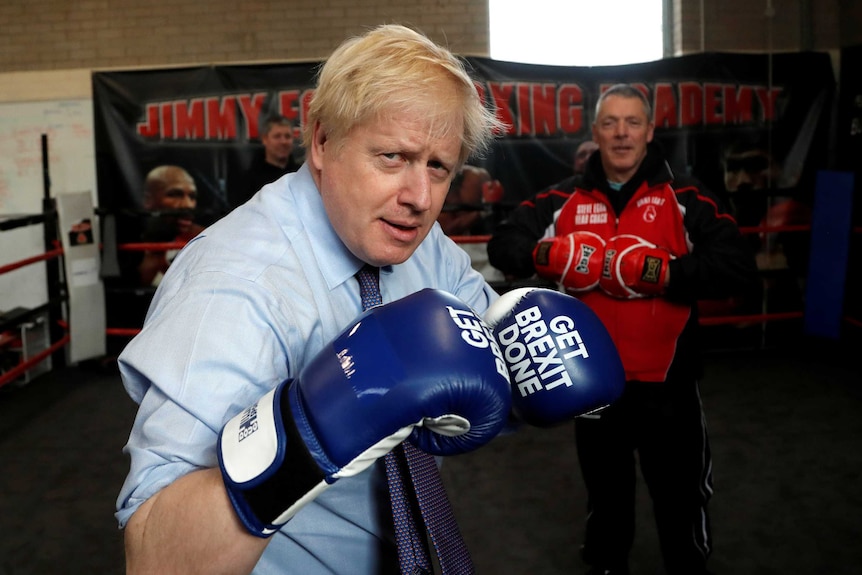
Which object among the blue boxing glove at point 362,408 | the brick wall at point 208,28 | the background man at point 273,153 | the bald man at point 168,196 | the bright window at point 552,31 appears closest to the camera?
the blue boxing glove at point 362,408

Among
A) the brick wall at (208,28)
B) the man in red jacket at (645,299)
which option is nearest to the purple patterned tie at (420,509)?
the man in red jacket at (645,299)

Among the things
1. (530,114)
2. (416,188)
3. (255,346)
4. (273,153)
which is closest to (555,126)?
(530,114)

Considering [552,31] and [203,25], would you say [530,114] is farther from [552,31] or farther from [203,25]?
[203,25]

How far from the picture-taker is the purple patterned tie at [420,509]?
1.06 m

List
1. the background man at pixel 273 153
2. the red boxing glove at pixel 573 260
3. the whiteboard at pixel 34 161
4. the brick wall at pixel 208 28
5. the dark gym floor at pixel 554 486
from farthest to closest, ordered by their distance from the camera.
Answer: the brick wall at pixel 208 28, the whiteboard at pixel 34 161, the background man at pixel 273 153, the dark gym floor at pixel 554 486, the red boxing glove at pixel 573 260

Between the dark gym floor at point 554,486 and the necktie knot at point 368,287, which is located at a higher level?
the necktie knot at point 368,287

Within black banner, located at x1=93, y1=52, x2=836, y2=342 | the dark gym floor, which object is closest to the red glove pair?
the dark gym floor

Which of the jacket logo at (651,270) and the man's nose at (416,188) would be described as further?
the jacket logo at (651,270)

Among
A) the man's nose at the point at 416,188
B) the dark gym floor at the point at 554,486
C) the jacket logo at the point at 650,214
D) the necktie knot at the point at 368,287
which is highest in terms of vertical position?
the man's nose at the point at 416,188

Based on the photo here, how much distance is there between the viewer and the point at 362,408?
84 centimetres

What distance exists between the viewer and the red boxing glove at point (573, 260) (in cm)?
245

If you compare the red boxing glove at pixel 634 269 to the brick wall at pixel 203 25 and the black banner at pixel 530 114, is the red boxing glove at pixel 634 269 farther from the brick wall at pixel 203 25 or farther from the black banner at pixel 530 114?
the brick wall at pixel 203 25

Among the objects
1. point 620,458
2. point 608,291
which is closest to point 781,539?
point 620,458

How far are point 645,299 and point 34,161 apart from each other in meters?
A: 4.56
